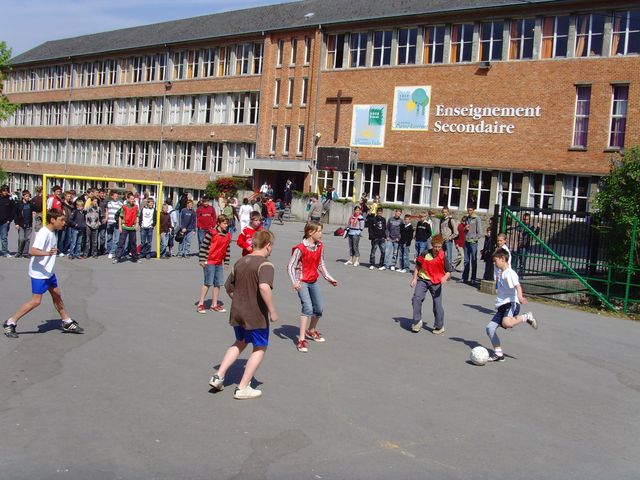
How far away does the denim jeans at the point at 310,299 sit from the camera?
1057 centimetres

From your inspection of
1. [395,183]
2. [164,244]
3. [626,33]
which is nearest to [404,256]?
[164,244]

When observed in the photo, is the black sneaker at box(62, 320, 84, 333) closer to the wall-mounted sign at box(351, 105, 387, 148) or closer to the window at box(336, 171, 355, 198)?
the wall-mounted sign at box(351, 105, 387, 148)

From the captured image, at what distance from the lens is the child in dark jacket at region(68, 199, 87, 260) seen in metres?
19.9

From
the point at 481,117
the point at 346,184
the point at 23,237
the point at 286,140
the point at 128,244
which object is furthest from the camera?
the point at 286,140

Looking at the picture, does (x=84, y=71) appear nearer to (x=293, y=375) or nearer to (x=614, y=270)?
(x=614, y=270)

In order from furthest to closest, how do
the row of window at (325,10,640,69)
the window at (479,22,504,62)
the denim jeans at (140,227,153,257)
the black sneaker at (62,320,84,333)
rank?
the window at (479,22,504,62), the row of window at (325,10,640,69), the denim jeans at (140,227,153,257), the black sneaker at (62,320,84,333)

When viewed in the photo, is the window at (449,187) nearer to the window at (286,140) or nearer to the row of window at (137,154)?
the window at (286,140)

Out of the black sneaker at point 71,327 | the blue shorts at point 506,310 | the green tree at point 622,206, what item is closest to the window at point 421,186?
the green tree at point 622,206

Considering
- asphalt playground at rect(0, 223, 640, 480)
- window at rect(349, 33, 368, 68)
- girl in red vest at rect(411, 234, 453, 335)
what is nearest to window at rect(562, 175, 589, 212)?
window at rect(349, 33, 368, 68)

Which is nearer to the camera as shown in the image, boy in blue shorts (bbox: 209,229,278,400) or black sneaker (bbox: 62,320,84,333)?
boy in blue shorts (bbox: 209,229,278,400)

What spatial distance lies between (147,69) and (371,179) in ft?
81.4

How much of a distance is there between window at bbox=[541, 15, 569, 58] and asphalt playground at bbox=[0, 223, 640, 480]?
2504 cm

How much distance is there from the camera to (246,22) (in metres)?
52.3

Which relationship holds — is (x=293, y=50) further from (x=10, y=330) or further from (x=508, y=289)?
(x=10, y=330)
